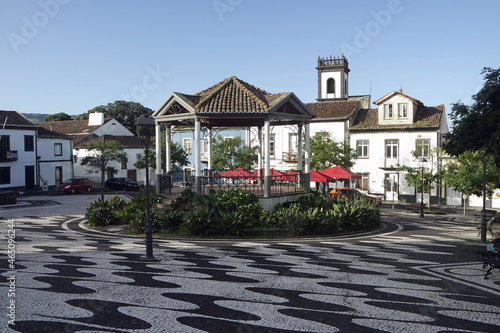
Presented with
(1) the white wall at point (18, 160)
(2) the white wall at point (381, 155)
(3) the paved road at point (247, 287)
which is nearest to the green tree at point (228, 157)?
(2) the white wall at point (381, 155)

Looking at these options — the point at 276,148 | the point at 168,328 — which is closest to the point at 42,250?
the point at 168,328

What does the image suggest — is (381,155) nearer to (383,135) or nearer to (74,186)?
(383,135)

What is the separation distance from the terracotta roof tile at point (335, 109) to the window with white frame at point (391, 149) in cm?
491

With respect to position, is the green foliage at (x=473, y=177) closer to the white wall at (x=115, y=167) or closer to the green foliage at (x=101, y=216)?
the green foliage at (x=101, y=216)

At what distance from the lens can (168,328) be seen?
25.2ft

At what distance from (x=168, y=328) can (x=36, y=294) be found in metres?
3.76

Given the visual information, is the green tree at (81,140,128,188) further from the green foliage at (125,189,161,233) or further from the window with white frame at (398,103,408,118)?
the window with white frame at (398,103,408,118)

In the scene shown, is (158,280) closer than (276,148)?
Yes

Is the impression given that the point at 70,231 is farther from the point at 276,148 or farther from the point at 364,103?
the point at 364,103

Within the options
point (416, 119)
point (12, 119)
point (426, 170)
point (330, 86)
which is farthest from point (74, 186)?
point (330, 86)

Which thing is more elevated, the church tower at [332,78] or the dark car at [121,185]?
the church tower at [332,78]

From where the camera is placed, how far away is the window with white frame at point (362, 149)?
44.6 m

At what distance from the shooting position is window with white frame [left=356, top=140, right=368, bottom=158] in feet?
146

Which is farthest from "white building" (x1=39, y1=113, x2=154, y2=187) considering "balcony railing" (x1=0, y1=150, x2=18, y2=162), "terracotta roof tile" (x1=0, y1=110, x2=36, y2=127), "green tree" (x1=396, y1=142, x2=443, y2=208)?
"green tree" (x1=396, y1=142, x2=443, y2=208)
